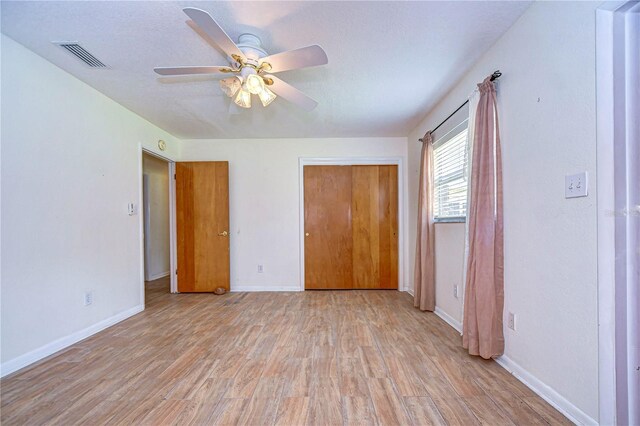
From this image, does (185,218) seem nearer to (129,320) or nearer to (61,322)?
(129,320)

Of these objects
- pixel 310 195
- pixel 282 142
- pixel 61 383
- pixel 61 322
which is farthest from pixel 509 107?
pixel 61 322

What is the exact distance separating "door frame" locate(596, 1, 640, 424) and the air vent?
3.15 meters

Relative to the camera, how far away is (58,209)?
2109 mm

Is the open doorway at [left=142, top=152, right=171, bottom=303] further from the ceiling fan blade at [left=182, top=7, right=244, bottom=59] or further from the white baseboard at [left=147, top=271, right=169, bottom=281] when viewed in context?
the ceiling fan blade at [left=182, top=7, right=244, bottom=59]

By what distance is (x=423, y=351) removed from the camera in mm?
2047

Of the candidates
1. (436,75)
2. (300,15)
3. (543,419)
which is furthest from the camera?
(436,75)

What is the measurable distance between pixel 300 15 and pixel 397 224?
121 inches

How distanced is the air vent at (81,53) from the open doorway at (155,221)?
277 cm

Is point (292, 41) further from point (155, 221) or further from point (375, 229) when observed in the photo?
point (155, 221)

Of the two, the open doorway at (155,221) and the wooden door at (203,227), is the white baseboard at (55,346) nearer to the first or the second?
the wooden door at (203,227)

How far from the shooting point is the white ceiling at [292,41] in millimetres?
1522

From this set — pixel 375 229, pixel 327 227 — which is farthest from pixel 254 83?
pixel 375 229

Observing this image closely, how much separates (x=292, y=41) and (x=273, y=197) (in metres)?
2.46

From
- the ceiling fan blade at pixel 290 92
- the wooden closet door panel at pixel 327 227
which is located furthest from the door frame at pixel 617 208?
the wooden closet door panel at pixel 327 227
